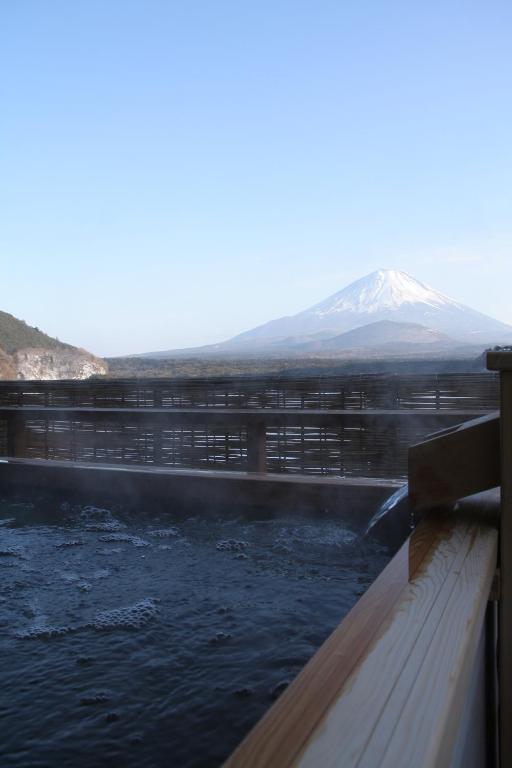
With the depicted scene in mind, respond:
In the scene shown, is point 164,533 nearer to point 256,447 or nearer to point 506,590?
point 256,447

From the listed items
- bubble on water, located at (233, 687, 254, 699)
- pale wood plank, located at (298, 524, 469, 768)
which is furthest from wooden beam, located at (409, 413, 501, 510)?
bubble on water, located at (233, 687, 254, 699)

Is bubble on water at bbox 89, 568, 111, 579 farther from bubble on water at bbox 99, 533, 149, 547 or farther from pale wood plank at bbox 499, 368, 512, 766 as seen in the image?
pale wood plank at bbox 499, 368, 512, 766

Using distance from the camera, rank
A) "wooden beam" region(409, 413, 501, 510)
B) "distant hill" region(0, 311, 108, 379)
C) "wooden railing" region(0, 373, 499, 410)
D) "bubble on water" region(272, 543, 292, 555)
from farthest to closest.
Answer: "distant hill" region(0, 311, 108, 379), "wooden railing" region(0, 373, 499, 410), "bubble on water" region(272, 543, 292, 555), "wooden beam" region(409, 413, 501, 510)

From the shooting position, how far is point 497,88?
43.8 ft

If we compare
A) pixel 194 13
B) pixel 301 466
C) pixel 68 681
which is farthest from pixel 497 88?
pixel 68 681

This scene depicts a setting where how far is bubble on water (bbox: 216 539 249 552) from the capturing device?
2.86 metres

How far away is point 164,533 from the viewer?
316 cm

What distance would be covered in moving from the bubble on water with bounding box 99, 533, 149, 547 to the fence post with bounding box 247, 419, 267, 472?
818 mm

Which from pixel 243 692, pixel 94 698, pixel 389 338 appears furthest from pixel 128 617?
pixel 389 338

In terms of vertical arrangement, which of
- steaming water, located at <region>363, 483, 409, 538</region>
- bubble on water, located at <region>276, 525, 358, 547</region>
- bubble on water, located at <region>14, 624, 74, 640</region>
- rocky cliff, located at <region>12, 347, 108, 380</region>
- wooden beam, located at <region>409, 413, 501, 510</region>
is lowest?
bubble on water, located at <region>14, 624, 74, 640</region>

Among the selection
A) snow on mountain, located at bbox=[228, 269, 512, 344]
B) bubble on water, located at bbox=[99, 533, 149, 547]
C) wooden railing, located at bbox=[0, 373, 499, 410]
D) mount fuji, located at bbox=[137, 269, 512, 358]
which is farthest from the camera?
snow on mountain, located at bbox=[228, 269, 512, 344]

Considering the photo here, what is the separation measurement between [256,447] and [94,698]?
6.92 ft

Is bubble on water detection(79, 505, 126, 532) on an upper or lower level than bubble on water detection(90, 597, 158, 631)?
upper

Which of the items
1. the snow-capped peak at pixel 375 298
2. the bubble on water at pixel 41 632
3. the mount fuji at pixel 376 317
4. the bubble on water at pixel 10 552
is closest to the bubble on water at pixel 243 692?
the bubble on water at pixel 41 632
